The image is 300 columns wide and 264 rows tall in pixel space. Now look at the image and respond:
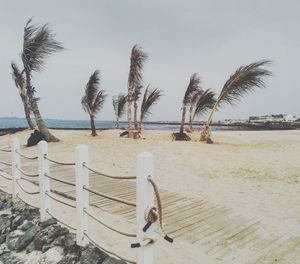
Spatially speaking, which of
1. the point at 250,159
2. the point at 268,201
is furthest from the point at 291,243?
the point at 250,159

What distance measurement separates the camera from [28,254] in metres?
4.79

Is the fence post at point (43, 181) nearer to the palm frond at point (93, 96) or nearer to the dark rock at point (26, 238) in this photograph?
the dark rock at point (26, 238)

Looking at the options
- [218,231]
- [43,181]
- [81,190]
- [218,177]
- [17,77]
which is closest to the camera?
[81,190]

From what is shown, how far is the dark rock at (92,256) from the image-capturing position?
375 cm

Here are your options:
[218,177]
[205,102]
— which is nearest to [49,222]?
[218,177]

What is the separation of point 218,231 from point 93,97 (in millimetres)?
15332

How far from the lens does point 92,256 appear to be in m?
3.84

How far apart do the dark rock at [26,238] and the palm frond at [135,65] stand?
11997mm

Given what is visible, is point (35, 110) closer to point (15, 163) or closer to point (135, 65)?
point (135, 65)

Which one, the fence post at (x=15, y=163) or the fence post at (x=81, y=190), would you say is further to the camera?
the fence post at (x=15, y=163)

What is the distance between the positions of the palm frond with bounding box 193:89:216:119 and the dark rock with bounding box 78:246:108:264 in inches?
628

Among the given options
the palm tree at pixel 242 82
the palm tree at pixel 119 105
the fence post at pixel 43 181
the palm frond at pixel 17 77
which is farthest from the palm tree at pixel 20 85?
the fence post at pixel 43 181

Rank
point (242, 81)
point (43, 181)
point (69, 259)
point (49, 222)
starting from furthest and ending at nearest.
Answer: point (242, 81) < point (43, 181) < point (49, 222) < point (69, 259)

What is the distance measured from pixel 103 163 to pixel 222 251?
699cm
